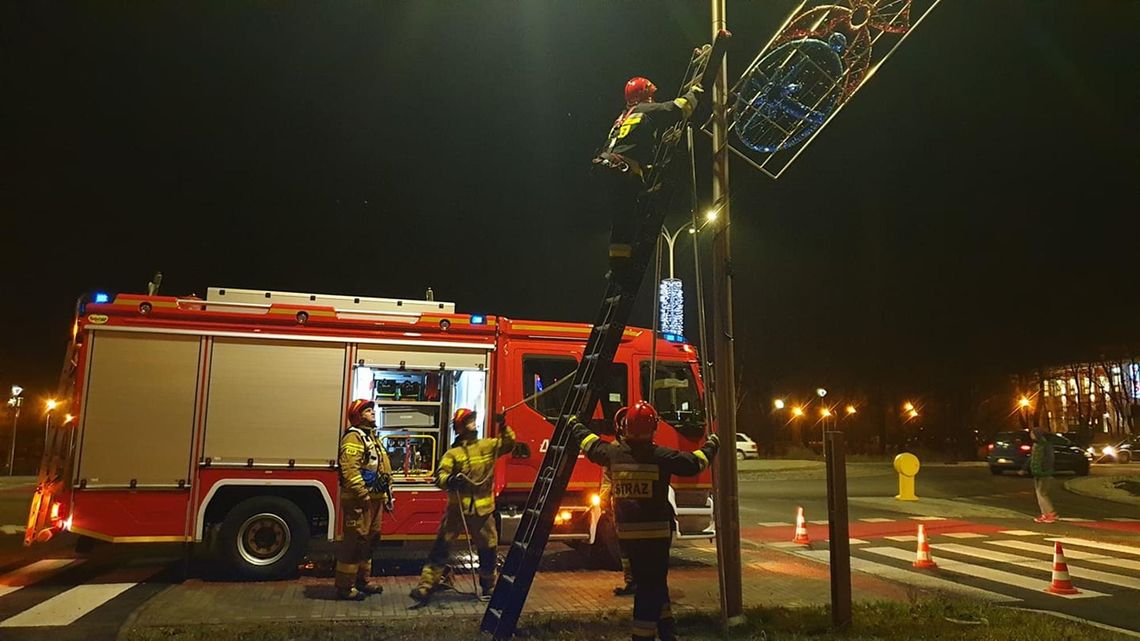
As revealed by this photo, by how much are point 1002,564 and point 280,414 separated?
9.02 m

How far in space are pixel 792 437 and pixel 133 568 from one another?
59300 mm

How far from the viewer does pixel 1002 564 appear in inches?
397

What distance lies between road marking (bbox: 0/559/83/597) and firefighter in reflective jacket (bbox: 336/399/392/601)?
3.39 m

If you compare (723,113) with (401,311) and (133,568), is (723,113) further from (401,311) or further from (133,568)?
(133,568)

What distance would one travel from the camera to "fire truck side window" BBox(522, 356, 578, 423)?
9.13 m

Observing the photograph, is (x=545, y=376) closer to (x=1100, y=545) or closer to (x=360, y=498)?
(x=360, y=498)

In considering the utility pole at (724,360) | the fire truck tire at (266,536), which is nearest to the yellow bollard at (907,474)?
the utility pole at (724,360)

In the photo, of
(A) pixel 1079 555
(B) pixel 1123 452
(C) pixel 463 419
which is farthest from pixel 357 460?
(B) pixel 1123 452

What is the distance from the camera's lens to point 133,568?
29.6 feet

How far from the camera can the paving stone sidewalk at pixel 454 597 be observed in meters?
6.70

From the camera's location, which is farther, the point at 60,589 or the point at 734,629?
the point at 60,589

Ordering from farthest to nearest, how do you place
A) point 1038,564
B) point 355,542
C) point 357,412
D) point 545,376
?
point 1038,564
point 545,376
point 357,412
point 355,542

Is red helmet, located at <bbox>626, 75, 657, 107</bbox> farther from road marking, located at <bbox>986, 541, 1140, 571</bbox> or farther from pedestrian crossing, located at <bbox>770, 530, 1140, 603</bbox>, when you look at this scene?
road marking, located at <bbox>986, 541, 1140, 571</bbox>

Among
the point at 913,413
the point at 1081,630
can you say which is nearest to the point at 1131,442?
the point at 913,413
